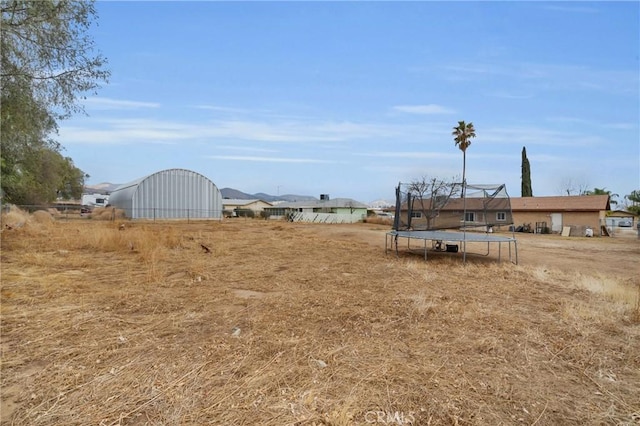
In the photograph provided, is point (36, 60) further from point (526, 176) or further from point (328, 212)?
point (328, 212)

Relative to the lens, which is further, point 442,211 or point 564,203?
point 564,203

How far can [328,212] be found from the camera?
50562 millimetres

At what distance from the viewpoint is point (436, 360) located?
3.38 m

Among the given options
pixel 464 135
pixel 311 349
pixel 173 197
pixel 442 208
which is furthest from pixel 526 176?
pixel 311 349

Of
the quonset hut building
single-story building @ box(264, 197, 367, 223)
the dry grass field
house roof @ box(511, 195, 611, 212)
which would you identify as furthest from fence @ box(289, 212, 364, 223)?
the dry grass field

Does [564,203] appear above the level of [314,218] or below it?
above

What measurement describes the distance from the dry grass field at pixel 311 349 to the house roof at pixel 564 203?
23.4 metres

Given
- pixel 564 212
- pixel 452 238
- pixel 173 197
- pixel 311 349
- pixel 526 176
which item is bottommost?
pixel 311 349

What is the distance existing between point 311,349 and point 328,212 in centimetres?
4702

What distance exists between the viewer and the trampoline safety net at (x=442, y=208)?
11493mm

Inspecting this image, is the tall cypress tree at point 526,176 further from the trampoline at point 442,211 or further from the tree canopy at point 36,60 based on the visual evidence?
the tree canopy at point 36,60

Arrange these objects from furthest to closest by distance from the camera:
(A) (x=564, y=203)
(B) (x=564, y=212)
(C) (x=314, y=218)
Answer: (C) (x=314, y=218) → (A) (x=564, y=203) → (B) (x=564, y=212)

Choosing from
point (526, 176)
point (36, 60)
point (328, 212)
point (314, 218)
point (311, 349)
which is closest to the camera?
point (311, 349)

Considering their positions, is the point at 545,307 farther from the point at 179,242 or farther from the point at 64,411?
the point at 179,242
